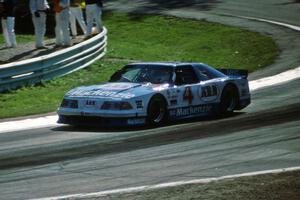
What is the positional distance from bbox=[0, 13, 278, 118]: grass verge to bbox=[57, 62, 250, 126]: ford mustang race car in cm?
260

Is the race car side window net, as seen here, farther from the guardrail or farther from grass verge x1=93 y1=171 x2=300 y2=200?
grass verge x1=93 y1=171 x2=300 y2=200

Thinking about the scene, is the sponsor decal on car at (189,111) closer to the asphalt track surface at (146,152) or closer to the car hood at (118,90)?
the asphalt track surface at (146,152)

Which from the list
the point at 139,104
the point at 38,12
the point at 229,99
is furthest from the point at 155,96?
the point at 38,12

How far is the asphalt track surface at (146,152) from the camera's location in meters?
8.84

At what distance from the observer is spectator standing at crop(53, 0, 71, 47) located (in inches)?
824

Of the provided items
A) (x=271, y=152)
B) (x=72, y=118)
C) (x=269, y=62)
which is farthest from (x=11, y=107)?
(x=269, y=62)

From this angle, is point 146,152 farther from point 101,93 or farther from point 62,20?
point 62,20

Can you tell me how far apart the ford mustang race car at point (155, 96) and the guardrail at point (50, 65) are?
376cm

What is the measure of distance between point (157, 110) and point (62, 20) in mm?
7887

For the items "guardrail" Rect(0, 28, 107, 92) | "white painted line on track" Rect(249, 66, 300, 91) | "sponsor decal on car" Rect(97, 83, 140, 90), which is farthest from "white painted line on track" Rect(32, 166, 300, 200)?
"white painted line on track" Rect(249, 66, 300, 91)

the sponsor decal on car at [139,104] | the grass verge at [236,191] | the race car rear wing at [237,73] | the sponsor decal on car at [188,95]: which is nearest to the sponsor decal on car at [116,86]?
the sponsor decal on car at [139,104]

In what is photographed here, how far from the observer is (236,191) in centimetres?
749

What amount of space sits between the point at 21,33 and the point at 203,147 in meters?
18.3

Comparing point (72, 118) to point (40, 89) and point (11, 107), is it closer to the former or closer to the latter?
point (11, 107)
